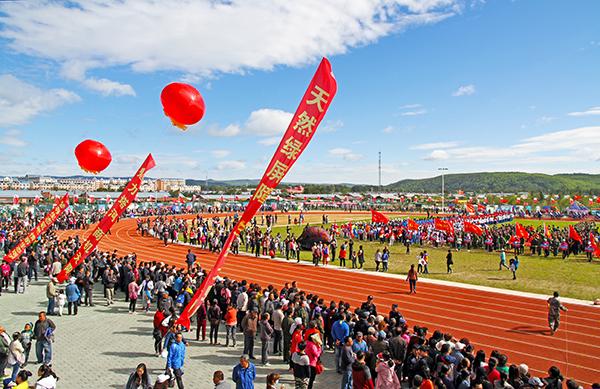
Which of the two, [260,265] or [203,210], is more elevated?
[203,210]

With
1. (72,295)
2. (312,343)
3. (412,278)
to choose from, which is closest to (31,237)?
(72,295)

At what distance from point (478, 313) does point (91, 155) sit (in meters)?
15.9

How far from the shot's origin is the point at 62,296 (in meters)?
15.0

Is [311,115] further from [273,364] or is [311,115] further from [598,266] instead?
[598,266]

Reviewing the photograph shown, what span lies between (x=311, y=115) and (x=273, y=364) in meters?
6.67

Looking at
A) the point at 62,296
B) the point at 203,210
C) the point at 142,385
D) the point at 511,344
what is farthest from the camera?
the point at 203,210

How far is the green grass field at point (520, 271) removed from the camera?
20.4 m

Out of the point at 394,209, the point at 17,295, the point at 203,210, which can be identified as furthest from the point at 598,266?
the point at 394,209

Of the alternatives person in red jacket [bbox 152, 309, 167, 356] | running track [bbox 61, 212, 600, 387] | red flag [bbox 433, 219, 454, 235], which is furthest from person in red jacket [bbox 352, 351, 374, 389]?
red flag [bbox 433, 219, 454, 235]

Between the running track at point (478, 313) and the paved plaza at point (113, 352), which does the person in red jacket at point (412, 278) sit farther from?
the paved plaza at point (113, 352)

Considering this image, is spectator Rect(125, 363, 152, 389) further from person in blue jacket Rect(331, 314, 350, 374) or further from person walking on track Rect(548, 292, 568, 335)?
person walking on track Rect(548, 292, 568, 335)

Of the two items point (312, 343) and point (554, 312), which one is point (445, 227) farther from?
point (312, 343)

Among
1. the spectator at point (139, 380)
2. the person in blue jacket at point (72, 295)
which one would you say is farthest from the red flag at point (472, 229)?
the spectator at point (139, 380)

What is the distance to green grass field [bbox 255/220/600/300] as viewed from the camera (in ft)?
67.0
